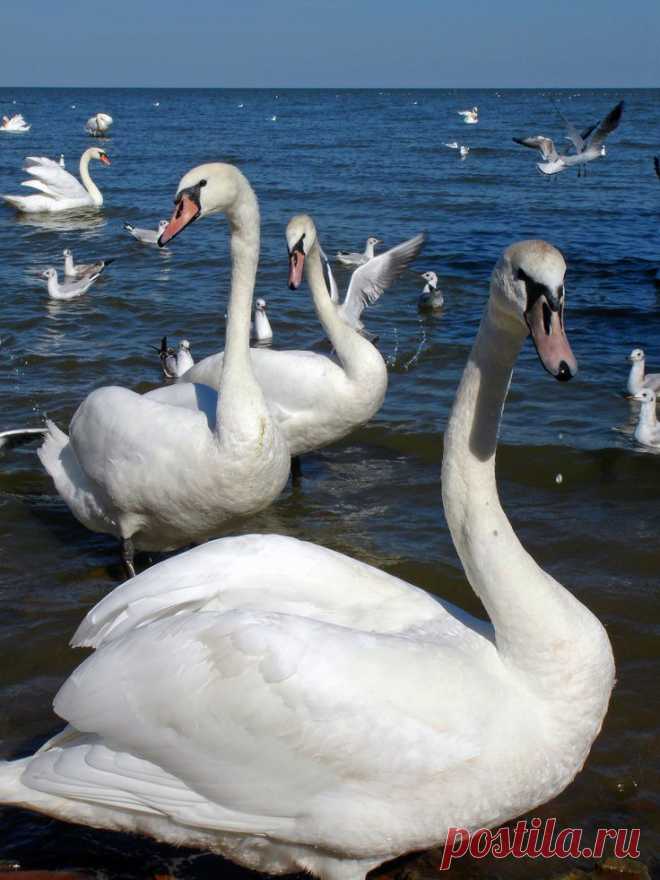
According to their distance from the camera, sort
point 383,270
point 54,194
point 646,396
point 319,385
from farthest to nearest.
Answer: point 54,194 → point 383,270 → point 646,396 → point 319,385

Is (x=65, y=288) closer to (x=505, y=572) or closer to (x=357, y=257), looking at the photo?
(x=357, y=257)

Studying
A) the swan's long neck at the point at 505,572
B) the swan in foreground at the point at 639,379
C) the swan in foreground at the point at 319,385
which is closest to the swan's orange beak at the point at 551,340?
the swan's long neck at the point at 505,572

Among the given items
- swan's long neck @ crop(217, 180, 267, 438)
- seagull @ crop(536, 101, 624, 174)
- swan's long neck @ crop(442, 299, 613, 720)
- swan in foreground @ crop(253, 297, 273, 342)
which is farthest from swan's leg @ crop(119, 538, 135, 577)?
seagull @ crop(536, 101, 624, 174)

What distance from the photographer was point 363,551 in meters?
6.07

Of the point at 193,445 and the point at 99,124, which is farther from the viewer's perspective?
the point at 99,124

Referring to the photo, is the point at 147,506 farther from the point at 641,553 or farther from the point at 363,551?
the point at 641,553

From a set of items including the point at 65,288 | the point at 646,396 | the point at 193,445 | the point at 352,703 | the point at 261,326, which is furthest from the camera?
the point at 65,288

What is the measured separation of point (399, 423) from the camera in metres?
8.14

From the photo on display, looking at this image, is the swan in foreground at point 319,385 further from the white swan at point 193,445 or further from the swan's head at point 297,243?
the white swan at point 193,445

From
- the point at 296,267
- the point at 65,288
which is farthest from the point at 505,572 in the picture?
the point at 65,288

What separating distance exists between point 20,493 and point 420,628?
165 inches

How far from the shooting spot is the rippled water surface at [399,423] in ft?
13.8

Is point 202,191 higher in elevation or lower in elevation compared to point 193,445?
higher

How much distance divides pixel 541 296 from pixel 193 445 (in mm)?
2664
